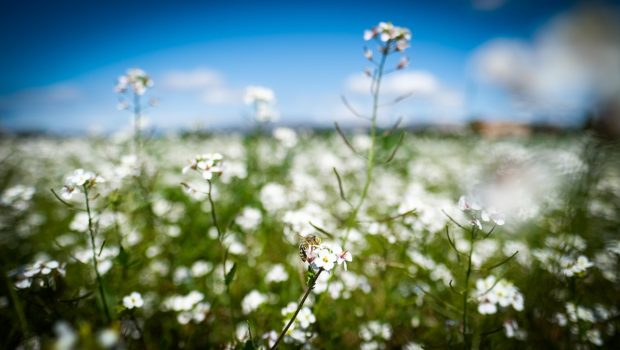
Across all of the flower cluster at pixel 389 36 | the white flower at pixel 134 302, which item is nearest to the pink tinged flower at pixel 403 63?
the flower cluster at pixel 389 36

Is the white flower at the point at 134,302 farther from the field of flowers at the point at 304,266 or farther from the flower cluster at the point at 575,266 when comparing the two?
the flower cluster at the point at 575,266

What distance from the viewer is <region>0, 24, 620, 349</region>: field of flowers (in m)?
1.92

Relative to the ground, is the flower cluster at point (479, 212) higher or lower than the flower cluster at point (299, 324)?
higher

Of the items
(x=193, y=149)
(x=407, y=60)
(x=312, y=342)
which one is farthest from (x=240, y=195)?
(x=193, y=149)

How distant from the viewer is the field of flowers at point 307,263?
1.92m

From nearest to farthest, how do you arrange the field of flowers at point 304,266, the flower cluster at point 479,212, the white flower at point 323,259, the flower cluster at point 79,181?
the white flower at point 323,259
the flower cluster at point 479,212
the flower cluster at point 79,181
the field of flowers at point 304,266

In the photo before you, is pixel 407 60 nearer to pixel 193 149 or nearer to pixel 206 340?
pixel 206 340

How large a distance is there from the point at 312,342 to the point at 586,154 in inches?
105

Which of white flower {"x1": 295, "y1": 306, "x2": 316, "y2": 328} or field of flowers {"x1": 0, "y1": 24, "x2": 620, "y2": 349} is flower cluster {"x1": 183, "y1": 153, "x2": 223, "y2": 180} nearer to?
field of flowers {"x1": 0, "y1": 24, "x2": 620, "y2": 349}

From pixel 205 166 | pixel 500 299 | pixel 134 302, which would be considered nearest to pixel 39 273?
pixel 134 302

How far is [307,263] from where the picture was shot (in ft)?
4.78

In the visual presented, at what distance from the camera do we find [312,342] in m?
2.41

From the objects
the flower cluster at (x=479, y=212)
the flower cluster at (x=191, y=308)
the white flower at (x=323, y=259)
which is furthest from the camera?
the flower cluster at (x=191, y=308)

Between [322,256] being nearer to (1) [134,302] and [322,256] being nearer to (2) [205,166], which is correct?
(2) [205,166]
